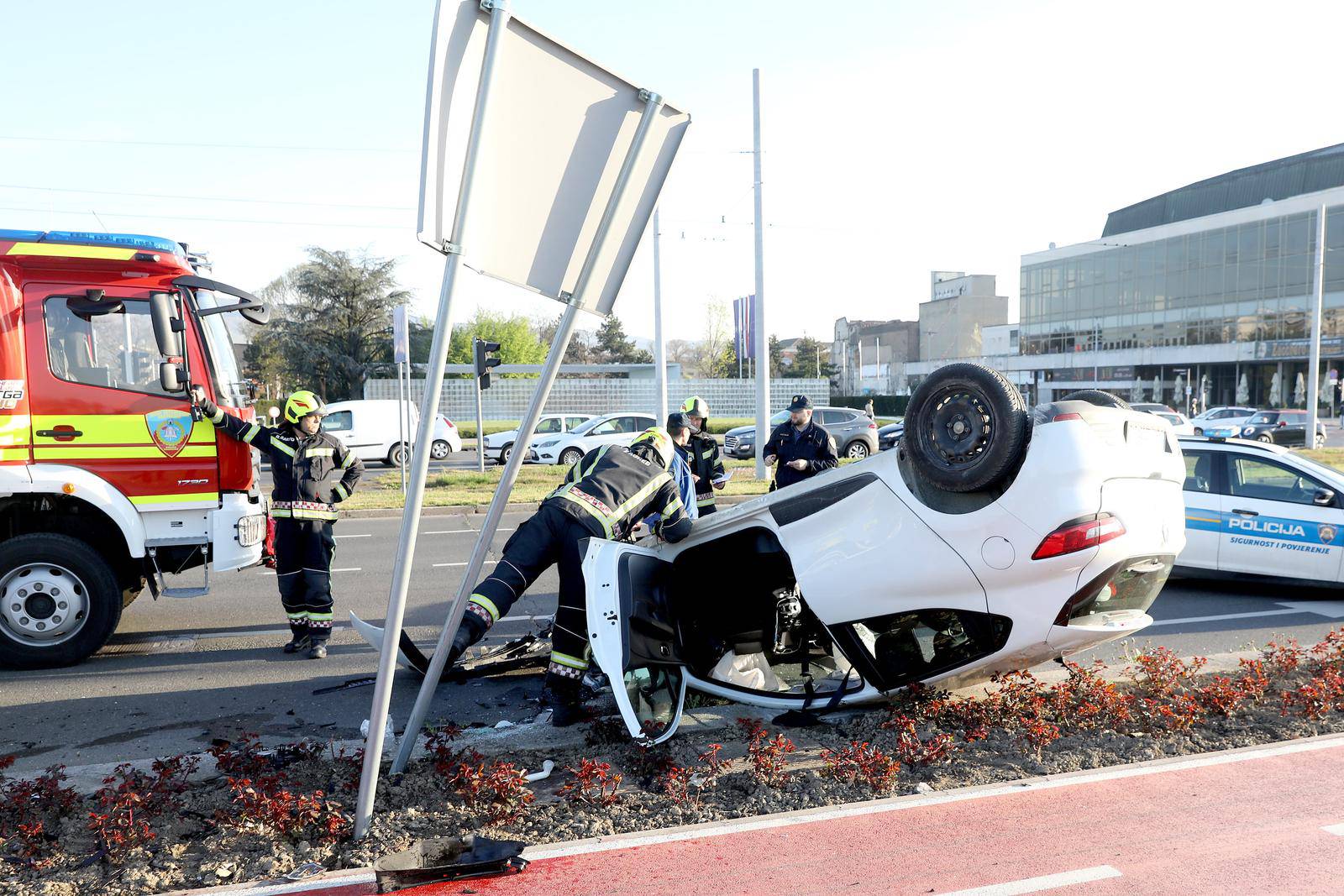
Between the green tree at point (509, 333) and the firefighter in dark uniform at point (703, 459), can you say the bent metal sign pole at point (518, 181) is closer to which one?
the firefighter in dark uniform at point (703, 459)

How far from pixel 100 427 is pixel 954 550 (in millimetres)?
5539

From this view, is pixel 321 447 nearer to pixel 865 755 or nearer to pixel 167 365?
pixel 167 365

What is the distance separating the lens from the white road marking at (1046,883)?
3.21 metres

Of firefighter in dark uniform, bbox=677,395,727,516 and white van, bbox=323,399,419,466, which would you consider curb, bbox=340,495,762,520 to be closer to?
firefighter in dark uniform, bbox=677,395,727,516

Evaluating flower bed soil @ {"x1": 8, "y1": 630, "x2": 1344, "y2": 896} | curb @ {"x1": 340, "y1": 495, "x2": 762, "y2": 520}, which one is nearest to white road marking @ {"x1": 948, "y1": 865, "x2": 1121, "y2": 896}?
flower bed soil @ {"x1": 8, "y1": 630, "x2": 1344, "y2": 896}

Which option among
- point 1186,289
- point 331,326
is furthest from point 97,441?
point 1186,289

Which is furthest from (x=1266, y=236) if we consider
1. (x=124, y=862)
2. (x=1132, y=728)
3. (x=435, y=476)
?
(x=124, y=862)

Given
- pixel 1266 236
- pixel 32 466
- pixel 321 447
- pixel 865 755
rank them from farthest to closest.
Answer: pixel 1266 236, pixel 321 447, pixel 32 466, pixel 865 755

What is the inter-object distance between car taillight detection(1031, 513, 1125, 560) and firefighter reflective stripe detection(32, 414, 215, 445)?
5.53 meters

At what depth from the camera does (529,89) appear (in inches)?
137

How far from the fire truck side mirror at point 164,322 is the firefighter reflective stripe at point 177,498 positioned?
0.96 meters

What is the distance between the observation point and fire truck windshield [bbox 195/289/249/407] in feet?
21.9

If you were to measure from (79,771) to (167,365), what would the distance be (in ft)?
9.69

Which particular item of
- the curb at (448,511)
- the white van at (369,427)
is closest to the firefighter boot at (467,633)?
the curb at (448,511)
